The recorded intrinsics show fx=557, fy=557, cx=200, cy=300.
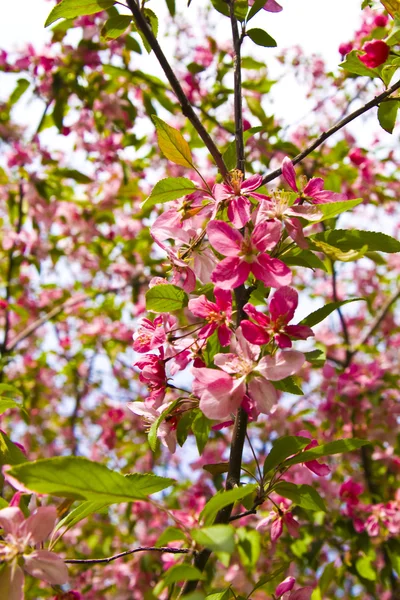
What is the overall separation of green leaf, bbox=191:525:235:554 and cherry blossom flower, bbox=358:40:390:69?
93 centimetres

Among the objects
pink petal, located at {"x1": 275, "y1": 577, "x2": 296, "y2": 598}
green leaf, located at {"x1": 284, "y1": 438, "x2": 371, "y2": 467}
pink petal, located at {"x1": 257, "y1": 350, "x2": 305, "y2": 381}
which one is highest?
pink petal, located at {"x1": 257, "y1": 350, "x2": 305, "y2": 381}

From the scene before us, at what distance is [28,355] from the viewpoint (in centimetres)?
500

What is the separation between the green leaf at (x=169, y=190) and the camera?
3.68 feet

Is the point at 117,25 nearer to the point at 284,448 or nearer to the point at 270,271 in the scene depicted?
the point at 270,271

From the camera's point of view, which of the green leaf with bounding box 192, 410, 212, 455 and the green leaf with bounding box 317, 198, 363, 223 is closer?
the green leaf with bounding box 317, 198, 363, 223

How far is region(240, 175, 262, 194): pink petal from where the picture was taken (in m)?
1.07

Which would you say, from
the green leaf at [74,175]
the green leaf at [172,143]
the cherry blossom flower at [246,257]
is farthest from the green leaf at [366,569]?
the green leaf at [74,175]

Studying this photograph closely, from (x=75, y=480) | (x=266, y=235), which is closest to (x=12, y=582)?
(x=75, y=480)

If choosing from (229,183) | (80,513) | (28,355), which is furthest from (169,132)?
(28,355)

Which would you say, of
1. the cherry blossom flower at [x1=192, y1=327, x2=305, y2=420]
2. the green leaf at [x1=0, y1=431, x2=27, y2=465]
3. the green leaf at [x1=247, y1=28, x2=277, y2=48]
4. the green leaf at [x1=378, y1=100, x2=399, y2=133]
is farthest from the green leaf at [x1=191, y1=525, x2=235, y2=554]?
the green leaf at [x1=247, y1=28, x2=277, y2=48]

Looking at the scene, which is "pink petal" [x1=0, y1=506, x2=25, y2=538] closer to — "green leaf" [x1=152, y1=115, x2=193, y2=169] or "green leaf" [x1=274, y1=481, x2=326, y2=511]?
"green leaf" [x1=274, y1=481, x2=326, y2=511]

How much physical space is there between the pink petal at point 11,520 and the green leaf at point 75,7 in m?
1.05

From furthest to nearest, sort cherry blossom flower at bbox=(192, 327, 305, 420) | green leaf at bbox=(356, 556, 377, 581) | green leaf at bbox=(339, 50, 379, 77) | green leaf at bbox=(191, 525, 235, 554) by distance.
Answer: green leaf at bbox=(356, 556, 377, 581) → green leaf at bbox=(339, 50, 379, 77) → cherry blossom flower at bbox=(192, 327, 305, 420) → green leaf at bbox=(191, 525, 235, 554)

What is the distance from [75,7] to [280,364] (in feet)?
3.02
